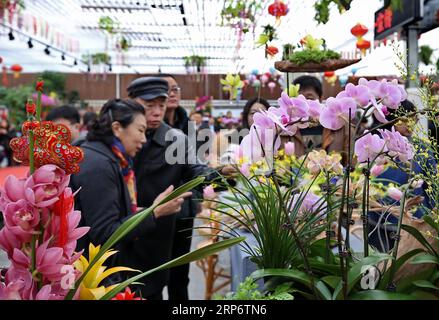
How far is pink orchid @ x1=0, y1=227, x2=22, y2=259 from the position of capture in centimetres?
76

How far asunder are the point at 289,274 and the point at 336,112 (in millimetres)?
304

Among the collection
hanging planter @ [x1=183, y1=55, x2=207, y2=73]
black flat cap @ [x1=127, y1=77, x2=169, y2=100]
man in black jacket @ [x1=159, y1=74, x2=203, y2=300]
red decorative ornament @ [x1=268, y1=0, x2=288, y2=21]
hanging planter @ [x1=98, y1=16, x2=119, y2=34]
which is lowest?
man in black jacket @ [x1=159, y1=74, x2=203, y2=300]

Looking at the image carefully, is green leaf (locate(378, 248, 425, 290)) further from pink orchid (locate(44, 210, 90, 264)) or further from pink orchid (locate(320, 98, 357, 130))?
pink orchid (locate(44, 210, 90, 264))

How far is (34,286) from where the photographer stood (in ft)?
Result: 2.56

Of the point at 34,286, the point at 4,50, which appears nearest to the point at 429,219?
the point at 34,286

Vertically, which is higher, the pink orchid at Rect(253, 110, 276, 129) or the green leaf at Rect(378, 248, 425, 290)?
the pink orchid at Rect(253, 110, 276, 129)

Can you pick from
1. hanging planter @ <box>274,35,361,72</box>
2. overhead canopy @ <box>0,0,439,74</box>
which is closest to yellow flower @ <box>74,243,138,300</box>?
hanging planter @ <box>274,35,361,72</box>

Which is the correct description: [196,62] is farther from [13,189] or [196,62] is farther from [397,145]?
[13,189]

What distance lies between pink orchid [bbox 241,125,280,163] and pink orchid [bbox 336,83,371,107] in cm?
15

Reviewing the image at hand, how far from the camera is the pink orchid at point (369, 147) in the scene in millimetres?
1045

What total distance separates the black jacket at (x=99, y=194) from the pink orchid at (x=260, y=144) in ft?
3.27

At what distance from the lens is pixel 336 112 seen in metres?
0.99

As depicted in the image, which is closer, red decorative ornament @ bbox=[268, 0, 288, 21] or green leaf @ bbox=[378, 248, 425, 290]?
green leaf @ bbox=[378, 248, 425, 290]

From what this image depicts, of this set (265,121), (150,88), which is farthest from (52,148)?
(150,88)
